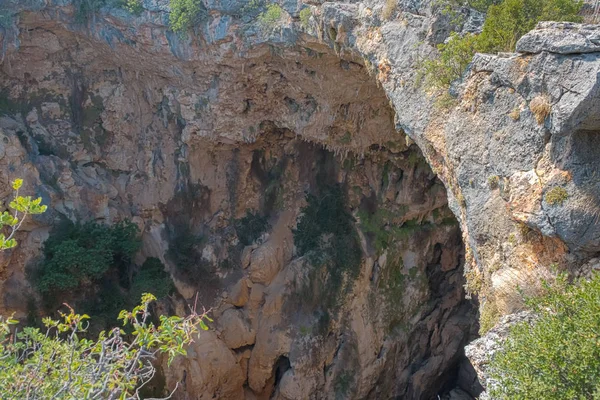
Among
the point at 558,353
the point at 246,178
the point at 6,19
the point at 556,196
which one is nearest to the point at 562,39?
the point at 556,196

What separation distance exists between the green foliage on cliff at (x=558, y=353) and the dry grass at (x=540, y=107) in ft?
7.00

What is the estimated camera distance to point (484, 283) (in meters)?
7.64

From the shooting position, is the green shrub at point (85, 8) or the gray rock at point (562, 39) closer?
the gray rock at point (562, 39)

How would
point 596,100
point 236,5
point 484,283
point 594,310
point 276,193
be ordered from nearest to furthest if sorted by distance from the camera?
point 594,310 → point 596,100 → point 484,283 → point 236,5 → point 276,193

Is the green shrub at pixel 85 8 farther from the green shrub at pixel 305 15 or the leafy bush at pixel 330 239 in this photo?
the leafy bush at pixel 330 239

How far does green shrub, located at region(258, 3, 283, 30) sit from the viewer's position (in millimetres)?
12367

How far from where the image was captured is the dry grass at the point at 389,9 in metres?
9.73

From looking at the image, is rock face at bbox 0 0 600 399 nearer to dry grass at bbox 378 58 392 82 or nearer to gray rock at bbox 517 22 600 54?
dry grass at bbox 378 58 392 82

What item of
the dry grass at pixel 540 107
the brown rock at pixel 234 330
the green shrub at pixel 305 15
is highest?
the green shrub at pixel 305 15

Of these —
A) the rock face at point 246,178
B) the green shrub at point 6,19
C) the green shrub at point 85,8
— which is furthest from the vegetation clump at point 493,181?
the green shrub at point 6,19

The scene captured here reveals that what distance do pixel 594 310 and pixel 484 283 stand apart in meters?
2.49

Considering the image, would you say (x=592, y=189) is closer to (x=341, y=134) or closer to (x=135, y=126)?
(x=341, y=134)

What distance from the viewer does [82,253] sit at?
14.4 metres

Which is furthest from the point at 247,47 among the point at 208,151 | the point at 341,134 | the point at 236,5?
the point at 208,151
